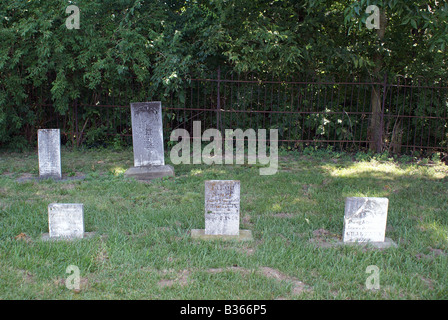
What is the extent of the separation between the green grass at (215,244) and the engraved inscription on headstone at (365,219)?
250 millimetres

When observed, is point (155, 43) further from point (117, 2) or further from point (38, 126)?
point (38, 126)

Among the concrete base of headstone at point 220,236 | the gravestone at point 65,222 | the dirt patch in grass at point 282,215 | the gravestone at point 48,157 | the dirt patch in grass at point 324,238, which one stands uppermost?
the gravestone at point 48,157

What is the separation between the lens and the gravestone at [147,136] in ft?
25.7

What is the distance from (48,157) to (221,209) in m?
→ 4.35

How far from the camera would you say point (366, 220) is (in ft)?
14.9

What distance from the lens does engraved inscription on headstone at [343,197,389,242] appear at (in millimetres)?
4492

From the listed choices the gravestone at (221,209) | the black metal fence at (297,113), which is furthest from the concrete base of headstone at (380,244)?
the black metal fence at (297,113)

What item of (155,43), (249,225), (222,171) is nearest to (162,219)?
(249,225)

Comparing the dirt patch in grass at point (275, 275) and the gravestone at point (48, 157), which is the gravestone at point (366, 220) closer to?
the dirt patch in grass at point (275, 275)

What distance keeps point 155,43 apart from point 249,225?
6.47m

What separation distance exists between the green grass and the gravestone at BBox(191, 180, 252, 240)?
21 cm

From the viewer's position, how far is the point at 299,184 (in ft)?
23.2

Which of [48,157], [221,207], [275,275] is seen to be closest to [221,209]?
[221,207]

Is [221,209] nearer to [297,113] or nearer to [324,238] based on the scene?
[324,238]
